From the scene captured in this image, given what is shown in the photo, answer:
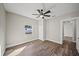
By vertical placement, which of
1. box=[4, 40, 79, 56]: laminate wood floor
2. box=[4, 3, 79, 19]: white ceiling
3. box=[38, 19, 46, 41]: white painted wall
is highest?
box=[4, 3, 79, 19]: white ceiling

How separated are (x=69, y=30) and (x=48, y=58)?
24.0 ft

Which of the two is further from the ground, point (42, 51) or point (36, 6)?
point (36, 6)

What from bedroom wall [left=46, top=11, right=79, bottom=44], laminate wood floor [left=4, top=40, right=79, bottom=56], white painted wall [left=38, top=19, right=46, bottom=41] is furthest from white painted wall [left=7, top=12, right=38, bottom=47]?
bedroom wall [left=46, top=11, right=79, bottom=44]

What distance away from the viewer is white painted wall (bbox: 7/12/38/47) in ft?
10.5

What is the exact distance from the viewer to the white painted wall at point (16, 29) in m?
3.21

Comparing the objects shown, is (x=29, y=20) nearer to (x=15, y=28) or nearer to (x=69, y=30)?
(x=15, y=28)

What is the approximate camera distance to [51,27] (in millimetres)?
4738

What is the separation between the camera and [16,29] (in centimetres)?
367

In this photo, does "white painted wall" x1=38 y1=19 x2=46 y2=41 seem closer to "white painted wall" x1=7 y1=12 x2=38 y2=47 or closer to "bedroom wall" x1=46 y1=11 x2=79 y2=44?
"bedroom wall" x1=46 y1=11 x2=79 y2=44

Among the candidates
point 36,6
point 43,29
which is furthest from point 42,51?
point 43,29

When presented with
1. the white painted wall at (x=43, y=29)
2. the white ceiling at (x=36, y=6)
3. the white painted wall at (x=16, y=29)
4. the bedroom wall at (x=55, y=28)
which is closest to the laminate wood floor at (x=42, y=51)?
the white painted wall at (x=16, y=29)

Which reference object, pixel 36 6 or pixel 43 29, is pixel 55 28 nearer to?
pixel 43 29

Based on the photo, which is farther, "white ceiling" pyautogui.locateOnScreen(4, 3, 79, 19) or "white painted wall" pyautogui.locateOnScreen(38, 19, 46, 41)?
"white painted wall" pyautogui.locateOnScreen(38, 19, 46, 41)

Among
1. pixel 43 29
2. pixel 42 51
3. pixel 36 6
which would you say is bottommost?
pixel 42 51
